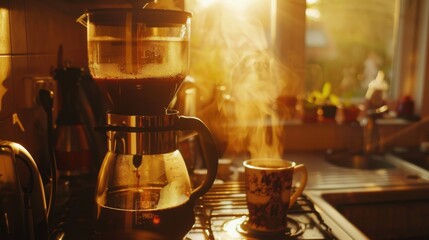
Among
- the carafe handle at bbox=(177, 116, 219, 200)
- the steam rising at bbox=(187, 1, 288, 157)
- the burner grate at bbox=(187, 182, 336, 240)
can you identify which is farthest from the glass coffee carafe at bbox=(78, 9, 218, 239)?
the steam rising at bbox=(187, 1, 288, 157)

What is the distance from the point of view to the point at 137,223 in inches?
31.9

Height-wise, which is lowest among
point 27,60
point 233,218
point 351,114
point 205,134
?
point 233,218

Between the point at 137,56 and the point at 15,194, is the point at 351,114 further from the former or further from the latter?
the point at 15,194

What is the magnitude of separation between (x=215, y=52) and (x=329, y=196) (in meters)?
0.74

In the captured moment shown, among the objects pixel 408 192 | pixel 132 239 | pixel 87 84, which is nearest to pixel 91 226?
pixel 132 239

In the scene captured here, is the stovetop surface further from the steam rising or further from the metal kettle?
the steam rising

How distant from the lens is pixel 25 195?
738 mm

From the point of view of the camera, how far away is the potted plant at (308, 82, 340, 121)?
6.83 ft

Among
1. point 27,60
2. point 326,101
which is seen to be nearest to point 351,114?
point 326,101

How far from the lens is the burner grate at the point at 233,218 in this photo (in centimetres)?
95

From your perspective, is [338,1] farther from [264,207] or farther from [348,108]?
[264,207]

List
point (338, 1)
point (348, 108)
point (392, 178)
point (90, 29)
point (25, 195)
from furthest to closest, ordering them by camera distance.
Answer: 1. point (338, 1)
2. point (348, 108)
3. point (392, 178)
4. point (90, 29)
5. point (25, 195)

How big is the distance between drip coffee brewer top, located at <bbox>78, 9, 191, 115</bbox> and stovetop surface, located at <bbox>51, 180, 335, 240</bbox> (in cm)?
28

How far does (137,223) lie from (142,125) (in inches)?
6.9
